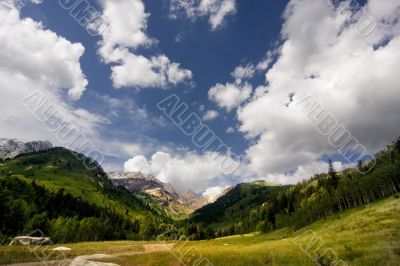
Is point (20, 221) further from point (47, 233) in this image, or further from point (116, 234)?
point (116, 234)

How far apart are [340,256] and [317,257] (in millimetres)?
2547

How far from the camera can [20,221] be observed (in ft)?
282

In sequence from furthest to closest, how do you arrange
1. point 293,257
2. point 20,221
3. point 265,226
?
point 265,226 < point 20,221 < point 293,257

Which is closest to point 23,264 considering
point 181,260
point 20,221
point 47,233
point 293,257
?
point 181,260

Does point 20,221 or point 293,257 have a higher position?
point 20,221

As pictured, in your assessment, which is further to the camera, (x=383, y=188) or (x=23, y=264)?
(x=383, y=188)

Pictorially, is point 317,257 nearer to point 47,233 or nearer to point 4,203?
point 4,203

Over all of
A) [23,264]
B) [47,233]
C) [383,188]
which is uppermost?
[383,188]

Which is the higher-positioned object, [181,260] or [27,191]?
[27,191]

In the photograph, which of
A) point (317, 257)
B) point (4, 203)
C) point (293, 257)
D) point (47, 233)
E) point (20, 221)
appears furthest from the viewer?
point (47, 233)

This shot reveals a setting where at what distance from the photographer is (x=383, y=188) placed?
11519 centimetres

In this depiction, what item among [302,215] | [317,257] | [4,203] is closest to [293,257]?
[317,257]

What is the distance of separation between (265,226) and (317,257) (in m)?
160

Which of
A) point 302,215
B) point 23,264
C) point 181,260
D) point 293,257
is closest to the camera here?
point 293,257
